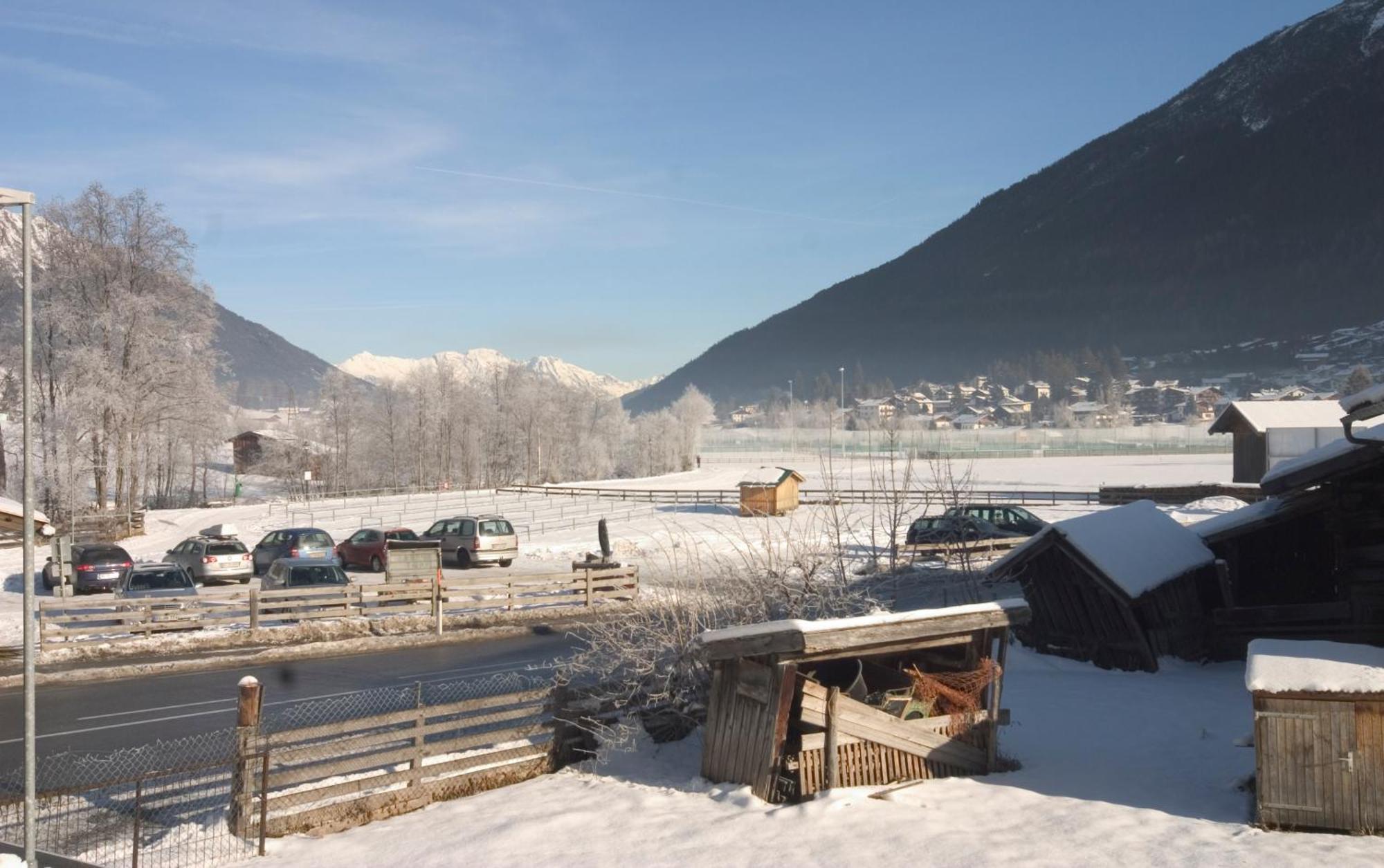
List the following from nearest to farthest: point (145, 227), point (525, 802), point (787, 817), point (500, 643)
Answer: point (787, 817), point (525, 802), point (500, 643), point (145, 227)

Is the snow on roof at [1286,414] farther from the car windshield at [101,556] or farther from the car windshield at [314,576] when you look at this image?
the car windshield at [101,556]

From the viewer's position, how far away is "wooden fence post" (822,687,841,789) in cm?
1196

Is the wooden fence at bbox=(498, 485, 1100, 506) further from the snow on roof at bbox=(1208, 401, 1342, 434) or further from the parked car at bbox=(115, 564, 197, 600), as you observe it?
the parked car at bbox=(115, 564, 197, 600)

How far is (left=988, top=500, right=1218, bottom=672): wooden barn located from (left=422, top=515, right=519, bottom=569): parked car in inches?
784

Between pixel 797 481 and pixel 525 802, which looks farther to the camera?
pixel 797 481

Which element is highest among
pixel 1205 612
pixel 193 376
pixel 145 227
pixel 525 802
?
pixel 145 227

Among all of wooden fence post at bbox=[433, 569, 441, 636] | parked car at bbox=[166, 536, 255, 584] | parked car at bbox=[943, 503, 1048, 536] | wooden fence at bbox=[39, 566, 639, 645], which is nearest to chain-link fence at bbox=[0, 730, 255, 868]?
wooden fence at bbox=[39, 566, 639, 645]

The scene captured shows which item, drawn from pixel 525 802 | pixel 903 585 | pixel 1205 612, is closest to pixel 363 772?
pixel 525 802

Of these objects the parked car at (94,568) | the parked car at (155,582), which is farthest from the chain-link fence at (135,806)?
the parked car at (94,568)

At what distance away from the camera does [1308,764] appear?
10273 mm

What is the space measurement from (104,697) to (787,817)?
1261 centimetres

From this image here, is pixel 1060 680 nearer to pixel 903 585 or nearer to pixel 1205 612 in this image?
pixel 1205 612

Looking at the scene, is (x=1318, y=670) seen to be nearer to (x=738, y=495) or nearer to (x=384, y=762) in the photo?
(x=384, y=762)

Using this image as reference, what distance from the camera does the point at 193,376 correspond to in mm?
54000
